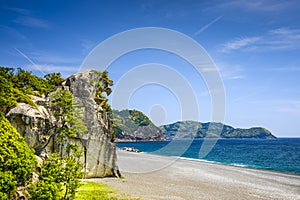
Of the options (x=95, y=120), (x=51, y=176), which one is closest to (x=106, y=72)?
(x=95, y=120)

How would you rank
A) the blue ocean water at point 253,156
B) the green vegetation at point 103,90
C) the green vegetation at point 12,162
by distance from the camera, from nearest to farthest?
1. the green vegetation at point 12,162
2. the green vegetation at point 103,90
3. the blue ocean water at point 253,156

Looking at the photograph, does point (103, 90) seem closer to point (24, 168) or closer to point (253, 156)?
point (24, 168)

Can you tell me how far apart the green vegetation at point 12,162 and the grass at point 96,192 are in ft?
15.3

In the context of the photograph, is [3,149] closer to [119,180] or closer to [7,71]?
[7,71]

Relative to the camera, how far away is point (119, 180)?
2614 centimetres

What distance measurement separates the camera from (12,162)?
12648mm

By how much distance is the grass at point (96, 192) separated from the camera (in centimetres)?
1784

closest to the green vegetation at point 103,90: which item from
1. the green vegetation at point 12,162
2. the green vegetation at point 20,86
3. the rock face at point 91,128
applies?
the rock face at point 91,128

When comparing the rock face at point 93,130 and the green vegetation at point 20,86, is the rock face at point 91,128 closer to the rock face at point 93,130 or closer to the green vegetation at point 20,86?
the rock face at point 93,130

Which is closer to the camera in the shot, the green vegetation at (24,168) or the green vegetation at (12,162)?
the green vegetation at (12,162)

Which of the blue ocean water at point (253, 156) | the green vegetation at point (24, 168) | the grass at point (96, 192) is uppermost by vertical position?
the green vegetation at point (24, 168)

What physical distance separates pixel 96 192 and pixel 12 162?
824 cm

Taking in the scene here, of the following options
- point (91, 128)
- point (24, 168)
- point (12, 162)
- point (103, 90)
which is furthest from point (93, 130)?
point (12, 162)

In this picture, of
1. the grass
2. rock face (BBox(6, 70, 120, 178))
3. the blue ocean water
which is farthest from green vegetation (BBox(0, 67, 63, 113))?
the blue ocean water
